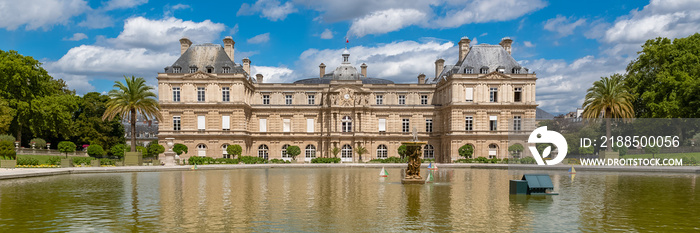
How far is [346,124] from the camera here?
6588 cm

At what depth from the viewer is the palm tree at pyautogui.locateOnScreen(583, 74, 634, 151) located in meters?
50.8

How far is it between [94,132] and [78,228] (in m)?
55.2

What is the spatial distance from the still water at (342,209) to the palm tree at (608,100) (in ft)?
93.8

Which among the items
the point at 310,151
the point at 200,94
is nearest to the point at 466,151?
the point at 310,151

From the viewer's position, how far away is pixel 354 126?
215 feet

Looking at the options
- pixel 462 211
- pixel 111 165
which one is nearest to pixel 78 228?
pixel 462 211

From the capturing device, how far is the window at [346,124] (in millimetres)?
65688

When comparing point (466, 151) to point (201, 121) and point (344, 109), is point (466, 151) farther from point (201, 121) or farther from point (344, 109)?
point (201, 121)

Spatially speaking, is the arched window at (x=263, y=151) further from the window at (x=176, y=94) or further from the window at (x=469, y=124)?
the window at (x=469, y=124)

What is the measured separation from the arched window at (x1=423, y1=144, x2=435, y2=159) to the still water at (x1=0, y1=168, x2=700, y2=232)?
43.2 m

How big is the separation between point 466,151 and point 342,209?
4693cm

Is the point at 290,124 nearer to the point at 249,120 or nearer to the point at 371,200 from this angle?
the point at 249,120

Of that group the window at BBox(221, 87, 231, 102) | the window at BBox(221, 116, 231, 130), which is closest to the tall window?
the window at BBox(221, 87, 231, 102)

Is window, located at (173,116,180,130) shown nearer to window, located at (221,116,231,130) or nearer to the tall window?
window, located at (221,116,231,130)
